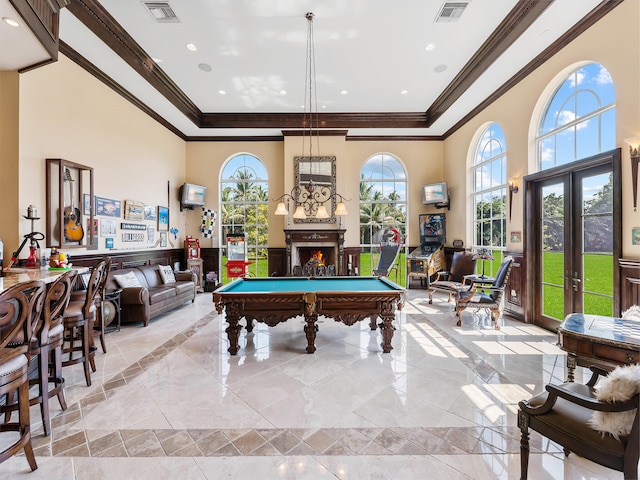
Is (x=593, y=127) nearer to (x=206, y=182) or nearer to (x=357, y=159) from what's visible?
(x=357, y=159)

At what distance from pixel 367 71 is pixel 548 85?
2970 millimetres

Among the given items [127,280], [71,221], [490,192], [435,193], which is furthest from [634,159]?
[71,221]

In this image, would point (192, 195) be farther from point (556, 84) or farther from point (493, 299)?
point (556, 84)

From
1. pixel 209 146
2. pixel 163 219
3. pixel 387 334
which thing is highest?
pixel 209 146

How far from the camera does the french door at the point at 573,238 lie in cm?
342

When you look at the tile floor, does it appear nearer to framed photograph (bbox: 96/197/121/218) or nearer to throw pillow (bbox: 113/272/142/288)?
throw pillow (bbox: 113/272/142/288)

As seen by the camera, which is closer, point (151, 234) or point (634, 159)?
point (634, 159)

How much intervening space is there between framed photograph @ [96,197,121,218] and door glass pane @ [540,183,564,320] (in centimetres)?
765

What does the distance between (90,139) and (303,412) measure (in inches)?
211

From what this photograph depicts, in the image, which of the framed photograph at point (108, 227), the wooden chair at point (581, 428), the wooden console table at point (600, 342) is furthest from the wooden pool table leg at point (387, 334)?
the framed photograph at point (108, 227)

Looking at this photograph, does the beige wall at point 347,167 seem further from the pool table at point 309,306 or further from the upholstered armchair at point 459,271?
the pool table at point 309,306

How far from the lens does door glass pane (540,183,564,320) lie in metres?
4.19

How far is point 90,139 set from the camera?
4516 mm

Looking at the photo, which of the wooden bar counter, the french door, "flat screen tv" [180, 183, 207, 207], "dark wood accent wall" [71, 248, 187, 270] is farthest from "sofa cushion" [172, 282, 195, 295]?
the french door
